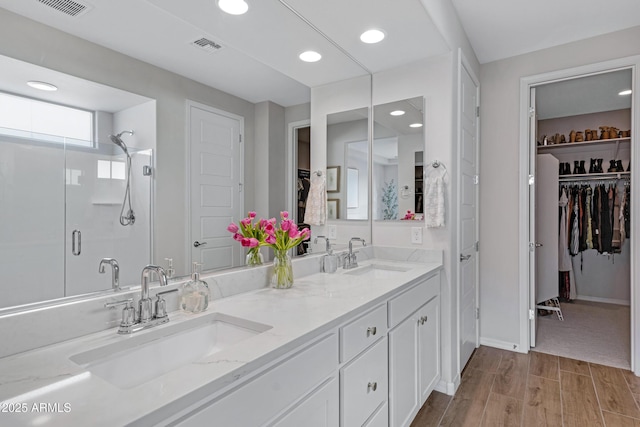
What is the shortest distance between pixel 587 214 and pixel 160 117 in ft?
16.5

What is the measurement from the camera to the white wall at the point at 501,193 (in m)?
3.04

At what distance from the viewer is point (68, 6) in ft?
3.38

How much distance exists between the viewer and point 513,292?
10.1 ft

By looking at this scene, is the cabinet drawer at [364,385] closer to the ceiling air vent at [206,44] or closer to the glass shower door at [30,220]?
the glass shower door at [30,220]

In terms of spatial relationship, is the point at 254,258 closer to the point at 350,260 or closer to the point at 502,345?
the point at 350,260

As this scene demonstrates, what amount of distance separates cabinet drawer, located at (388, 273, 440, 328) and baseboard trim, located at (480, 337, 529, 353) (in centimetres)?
129

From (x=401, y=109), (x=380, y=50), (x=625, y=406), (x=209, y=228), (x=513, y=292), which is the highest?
(x=380, y=50)

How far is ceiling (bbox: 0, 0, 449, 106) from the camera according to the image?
1154 millimetres

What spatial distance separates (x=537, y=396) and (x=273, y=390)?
2.23 meters

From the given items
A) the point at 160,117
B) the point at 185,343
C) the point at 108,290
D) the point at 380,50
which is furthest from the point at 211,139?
the point at 380,50

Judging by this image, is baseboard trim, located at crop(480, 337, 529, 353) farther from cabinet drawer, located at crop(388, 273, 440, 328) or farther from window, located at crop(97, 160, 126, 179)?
window, located at crop(97, 160, 126, 179)

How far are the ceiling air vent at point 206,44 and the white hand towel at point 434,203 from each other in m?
1.60

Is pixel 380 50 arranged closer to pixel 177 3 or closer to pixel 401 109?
pixel 401 109

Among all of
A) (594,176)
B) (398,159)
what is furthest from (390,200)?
(594,176)
